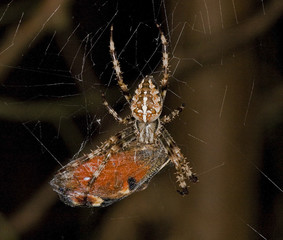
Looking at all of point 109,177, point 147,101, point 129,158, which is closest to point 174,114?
point 147,101

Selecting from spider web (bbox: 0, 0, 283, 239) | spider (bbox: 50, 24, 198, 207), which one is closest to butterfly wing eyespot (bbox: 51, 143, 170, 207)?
spider (bbox: 50, 24, 198, 207)

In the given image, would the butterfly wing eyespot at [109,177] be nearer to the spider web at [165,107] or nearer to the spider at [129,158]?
the spider at [129,158]

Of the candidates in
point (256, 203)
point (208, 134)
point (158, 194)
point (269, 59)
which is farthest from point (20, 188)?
point (269, 59)

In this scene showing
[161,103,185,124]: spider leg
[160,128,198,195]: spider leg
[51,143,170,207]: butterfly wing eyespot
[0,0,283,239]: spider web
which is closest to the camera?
[51,143,170,207]: butterfly wing eyespot

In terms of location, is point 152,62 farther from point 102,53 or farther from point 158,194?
point 158,194

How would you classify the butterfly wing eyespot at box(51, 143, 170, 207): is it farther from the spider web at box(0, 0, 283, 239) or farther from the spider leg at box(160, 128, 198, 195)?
the spider web at box(0, 0, 283, 239)

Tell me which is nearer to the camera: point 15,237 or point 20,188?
point 15,237

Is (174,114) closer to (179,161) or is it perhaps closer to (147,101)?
(147,101)
